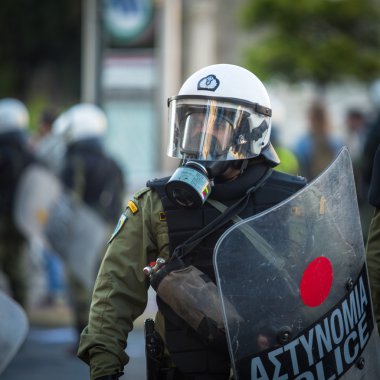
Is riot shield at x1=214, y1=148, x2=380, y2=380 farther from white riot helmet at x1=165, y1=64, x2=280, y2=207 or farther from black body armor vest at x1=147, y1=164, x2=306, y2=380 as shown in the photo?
white riot helmet at x1=165, y1=64, x2=280, y2=207

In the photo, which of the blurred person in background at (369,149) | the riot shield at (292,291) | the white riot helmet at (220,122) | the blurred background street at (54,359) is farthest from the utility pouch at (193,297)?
the blurred person in background at (369,149)

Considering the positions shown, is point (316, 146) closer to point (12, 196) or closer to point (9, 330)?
point (12, 196)

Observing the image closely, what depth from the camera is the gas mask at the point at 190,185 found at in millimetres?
3279

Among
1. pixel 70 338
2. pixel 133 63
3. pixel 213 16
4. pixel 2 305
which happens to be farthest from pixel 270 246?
pixel 213 16

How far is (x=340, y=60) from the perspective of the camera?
20.0 metres

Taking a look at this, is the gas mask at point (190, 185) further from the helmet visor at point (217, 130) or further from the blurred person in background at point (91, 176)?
the blurred person in background at point (91, 176)

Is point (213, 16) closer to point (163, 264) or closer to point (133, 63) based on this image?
point (133, 63)

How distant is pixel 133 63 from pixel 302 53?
667 cm

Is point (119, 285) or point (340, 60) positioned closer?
point (119, 285)

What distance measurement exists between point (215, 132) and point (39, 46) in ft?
75.3

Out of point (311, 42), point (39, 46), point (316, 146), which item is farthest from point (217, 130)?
point (39, 46)

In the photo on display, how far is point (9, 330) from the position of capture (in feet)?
12.3

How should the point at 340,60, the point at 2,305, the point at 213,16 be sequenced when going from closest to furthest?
the point at 2,305 → the point at 340,60 → the point at 213,16

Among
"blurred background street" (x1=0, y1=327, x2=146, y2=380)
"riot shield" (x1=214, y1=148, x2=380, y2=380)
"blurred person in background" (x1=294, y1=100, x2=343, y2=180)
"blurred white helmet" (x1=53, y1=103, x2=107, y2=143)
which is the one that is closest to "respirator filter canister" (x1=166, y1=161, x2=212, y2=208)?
"riot shield" (x1=214, y1=148, x2=380, y2=380)
